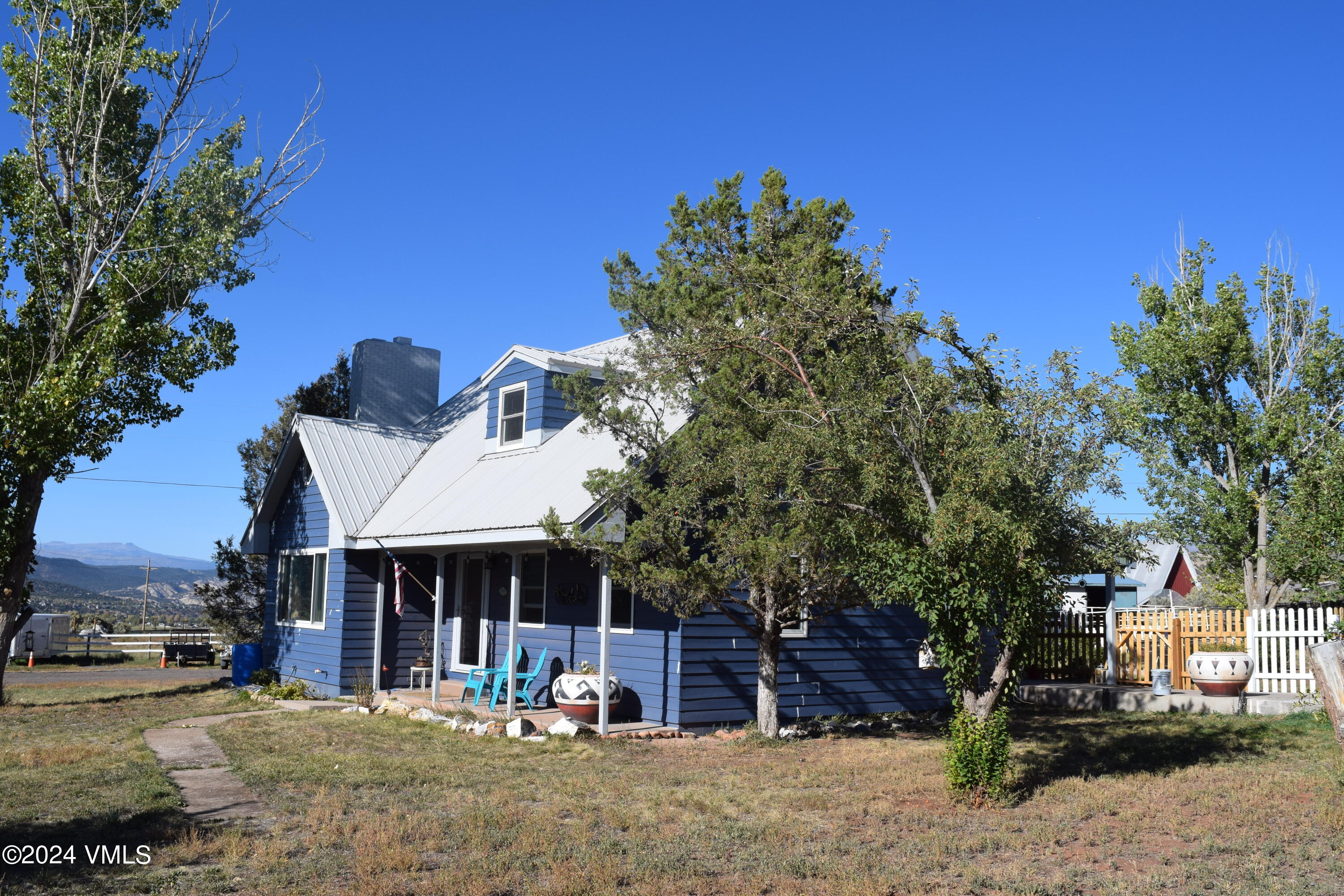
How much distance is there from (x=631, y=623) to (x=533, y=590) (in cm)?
259

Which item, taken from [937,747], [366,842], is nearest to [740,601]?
[937,747]

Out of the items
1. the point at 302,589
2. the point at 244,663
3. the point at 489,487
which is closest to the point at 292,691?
the point at 302,589

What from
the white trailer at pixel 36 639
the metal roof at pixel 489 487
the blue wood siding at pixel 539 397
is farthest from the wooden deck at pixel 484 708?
the white trailer at pixel 36 639

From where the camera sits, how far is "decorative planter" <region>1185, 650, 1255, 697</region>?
15570 millimetres

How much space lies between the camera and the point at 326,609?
18656 millimetres

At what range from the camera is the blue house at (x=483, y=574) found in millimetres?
Answer: 13875

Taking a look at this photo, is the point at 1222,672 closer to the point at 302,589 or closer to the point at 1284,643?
the point at 1284,643

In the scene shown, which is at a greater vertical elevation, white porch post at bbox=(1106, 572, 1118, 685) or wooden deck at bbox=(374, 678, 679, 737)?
white porch post at bbox=(1106, 572, 1118, 685)

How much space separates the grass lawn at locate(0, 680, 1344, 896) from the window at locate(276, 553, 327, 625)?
5.75 meters

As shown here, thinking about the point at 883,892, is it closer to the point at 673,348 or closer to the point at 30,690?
the point at 673,348

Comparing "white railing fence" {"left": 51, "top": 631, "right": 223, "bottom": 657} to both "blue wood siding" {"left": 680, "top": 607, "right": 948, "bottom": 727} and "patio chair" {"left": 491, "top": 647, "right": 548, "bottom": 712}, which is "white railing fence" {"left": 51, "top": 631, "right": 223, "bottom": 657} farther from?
"blue wood siding" {"left": 680, "top": 607, "right": 948, "bottom": 727}

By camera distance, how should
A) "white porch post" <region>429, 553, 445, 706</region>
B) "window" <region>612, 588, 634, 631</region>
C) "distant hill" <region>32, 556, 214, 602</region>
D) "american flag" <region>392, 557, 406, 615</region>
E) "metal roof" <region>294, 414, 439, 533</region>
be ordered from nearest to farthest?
"window" <region>612, 588, 634, 631</region> < "white porch post" <region>429, 553, 445, 706</region> < "american flag" <region>392, 557, 406, 615</region> < "metal roof" <region>294, 414, 439, 533</region> < "distant hill" <region>32, 556, 214, 602</region>

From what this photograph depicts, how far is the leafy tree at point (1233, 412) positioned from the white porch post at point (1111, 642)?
409cm

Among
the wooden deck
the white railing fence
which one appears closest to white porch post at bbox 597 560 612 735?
the wooden deck
